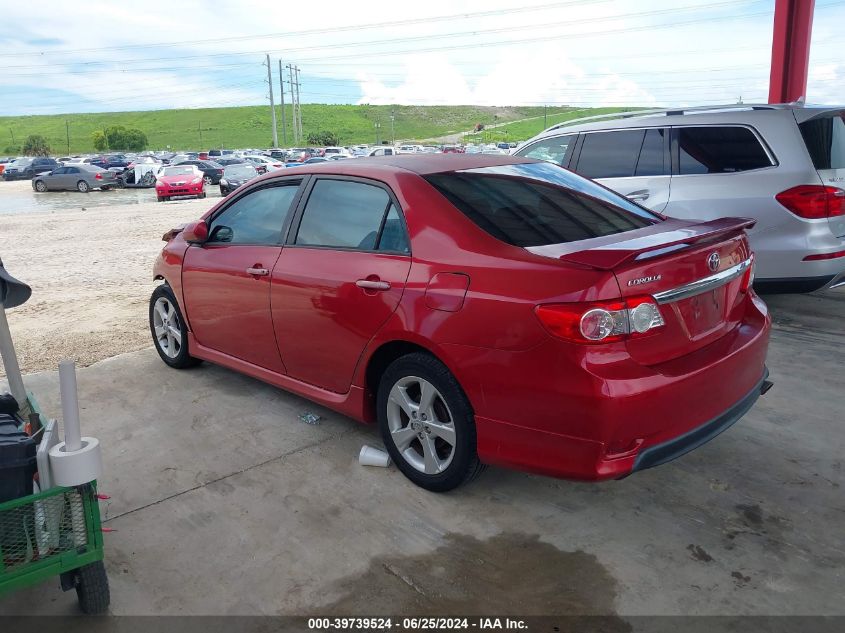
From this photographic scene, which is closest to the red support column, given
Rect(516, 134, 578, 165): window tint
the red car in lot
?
Rect(516, 134, 578, 165): window tint

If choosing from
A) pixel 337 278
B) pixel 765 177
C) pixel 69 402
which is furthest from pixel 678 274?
pixel 765 177

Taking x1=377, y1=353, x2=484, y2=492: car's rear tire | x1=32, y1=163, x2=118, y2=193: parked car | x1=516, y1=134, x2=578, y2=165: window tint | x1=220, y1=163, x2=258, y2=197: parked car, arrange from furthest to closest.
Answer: x1=32, y1=163, x2=118, y2=193: parked car → x1=220, y1=163, x2=258, y2=197: parked car → x1=516, y1=134, x2=578, y2=165: window tint → x1=377, y1=353, x2=484, y2=492: car's rear tire

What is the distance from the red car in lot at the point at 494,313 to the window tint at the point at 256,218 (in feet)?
0.07

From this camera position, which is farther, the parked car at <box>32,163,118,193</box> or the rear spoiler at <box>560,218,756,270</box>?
the parked car at <box>32,163,118,193</box>

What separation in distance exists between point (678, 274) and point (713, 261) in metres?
0.30

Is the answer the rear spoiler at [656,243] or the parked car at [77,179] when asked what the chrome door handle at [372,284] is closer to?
the rear spoiler at [656,243]

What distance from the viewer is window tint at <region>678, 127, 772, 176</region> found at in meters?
5.90

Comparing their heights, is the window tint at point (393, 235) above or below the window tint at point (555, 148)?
below

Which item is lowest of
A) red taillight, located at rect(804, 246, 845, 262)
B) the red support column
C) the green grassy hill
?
red taillight, located at rect(804, 246, 845, 262)

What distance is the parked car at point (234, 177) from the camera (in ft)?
94.5

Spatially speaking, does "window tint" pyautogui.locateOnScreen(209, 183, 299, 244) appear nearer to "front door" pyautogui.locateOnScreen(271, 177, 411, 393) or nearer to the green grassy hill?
"front door" pyautogui.locateOnScreen(271, 177, 411, 393)

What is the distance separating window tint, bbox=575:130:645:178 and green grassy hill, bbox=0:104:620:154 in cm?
10807

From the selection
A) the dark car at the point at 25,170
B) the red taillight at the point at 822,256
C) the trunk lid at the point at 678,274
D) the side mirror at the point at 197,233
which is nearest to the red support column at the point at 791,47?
the red taillight at the point at 822,256

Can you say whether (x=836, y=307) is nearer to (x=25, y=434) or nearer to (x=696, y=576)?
(x=696, y=576)
